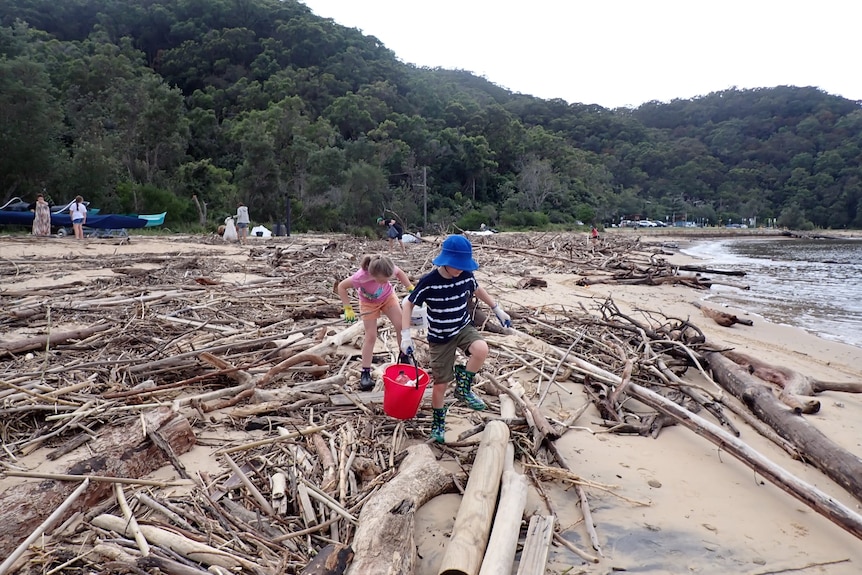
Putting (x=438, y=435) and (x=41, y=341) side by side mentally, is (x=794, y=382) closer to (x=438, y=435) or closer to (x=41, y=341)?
(x=438, y=435)

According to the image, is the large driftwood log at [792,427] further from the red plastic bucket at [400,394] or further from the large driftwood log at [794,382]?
the red plastic bucket at [400,394]

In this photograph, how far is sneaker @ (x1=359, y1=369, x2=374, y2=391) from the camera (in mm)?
4305

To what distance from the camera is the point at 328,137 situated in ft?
142

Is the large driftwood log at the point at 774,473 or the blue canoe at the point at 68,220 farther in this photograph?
the blue canoe at the point at 68,220

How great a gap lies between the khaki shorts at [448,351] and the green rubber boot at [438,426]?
268 millimetres

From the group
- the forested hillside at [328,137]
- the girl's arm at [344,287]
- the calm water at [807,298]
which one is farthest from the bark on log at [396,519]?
the forested hillside at [328,137]

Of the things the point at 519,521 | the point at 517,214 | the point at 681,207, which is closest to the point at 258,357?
the point at 519,521

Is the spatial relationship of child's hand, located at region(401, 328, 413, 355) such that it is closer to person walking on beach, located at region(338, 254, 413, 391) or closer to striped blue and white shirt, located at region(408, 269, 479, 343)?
striped blue and white shirt, located at region(408, 269, 479, 343)

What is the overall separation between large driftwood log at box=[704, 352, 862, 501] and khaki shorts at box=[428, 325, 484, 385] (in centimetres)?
253

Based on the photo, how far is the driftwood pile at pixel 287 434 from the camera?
89.5 inches

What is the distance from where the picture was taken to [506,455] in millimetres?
3152

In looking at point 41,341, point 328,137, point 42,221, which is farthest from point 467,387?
point 328,137

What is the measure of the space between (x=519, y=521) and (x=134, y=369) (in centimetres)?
348

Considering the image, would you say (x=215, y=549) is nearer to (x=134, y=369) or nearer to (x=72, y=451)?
(x=72, y=451)
